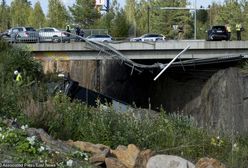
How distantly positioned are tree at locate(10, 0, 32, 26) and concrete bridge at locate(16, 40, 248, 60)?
4967 cm

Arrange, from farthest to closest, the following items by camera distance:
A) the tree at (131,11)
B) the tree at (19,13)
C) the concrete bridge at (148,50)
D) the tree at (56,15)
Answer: the tree at (19,13) → the tree at (131,11) → the tree at (56,15) → the concrete bridge at (148,50)

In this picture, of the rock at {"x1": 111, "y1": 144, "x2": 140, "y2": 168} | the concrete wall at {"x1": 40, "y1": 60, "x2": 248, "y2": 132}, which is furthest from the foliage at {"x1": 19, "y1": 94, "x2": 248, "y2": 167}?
the concrete wall at {"x1": 40, "y1": 60, "x2": 248, "y2": 132}

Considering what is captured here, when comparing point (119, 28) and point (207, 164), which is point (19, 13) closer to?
point (119, 28)

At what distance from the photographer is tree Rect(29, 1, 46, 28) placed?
7838 cm

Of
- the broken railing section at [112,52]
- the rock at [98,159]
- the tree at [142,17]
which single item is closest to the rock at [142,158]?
the rock at [98,159]

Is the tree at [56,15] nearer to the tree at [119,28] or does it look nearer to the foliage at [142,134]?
the tree at [119,28]

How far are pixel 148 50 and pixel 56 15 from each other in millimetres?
44982

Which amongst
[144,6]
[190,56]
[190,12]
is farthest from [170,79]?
[144,6]

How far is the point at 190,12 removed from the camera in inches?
3209

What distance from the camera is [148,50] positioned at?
108 ft

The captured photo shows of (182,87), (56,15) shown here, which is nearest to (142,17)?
(56,15)

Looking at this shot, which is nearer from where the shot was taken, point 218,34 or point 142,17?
point 218,34

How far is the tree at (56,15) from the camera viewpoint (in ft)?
246

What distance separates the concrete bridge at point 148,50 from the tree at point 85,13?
4200 cm
